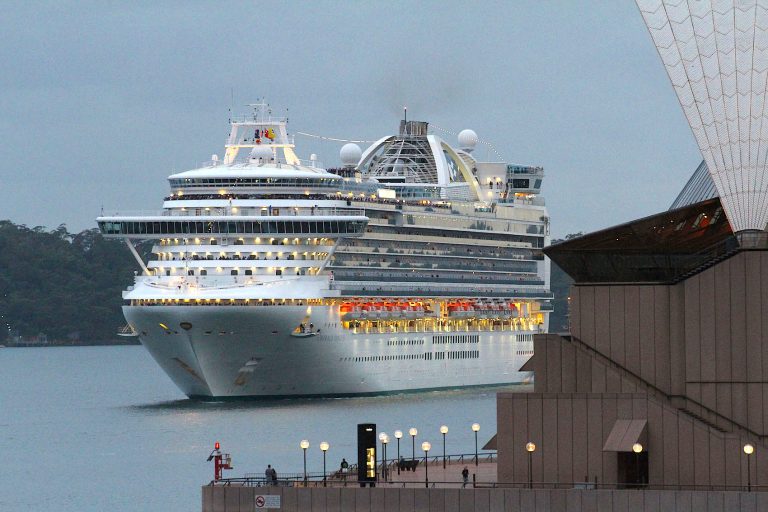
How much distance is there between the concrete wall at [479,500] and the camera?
43.5 metres

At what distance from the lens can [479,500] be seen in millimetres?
44875

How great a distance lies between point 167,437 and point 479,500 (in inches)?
1509

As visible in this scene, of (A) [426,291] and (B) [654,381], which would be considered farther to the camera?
(A) [426,291]

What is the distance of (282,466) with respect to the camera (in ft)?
227

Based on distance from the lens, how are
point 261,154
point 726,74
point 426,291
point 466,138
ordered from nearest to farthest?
point 726,74
point 261,154
point 426,291
point 466,138

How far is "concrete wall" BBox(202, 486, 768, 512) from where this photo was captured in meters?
43.5

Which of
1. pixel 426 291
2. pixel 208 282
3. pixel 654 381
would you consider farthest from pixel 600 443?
pixel 426 291

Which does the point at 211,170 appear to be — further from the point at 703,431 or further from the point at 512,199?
the point at 703,431

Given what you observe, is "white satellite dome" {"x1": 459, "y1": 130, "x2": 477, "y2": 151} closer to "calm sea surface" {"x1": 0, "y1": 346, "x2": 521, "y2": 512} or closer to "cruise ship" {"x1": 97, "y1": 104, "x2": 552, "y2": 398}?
"cruise ship" {"x1": 97, "y1": 104, "x2": 552, "y2": 398}

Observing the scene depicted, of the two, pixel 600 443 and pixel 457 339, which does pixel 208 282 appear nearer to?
pixel 457 339

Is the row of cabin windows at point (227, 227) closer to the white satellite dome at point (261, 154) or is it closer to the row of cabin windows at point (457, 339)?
the white satellite dome at point (261, 154)

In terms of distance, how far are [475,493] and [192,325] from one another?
48.5m

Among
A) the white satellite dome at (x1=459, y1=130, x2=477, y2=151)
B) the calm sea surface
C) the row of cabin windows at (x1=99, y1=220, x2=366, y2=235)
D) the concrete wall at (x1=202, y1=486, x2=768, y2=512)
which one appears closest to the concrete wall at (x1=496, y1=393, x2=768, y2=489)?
the concrete wall at (x1=202, y1=486, x2=768, y2=512)

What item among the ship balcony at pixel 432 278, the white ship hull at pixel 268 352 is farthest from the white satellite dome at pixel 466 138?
the white ship hull at pixel 268 352
